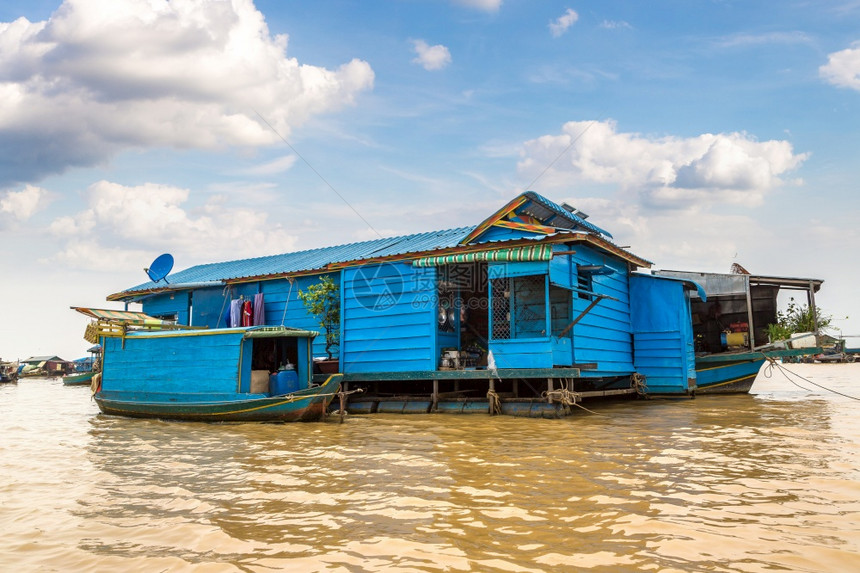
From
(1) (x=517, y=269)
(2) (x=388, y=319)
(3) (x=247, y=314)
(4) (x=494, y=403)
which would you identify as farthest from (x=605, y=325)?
(3) (x=247, y=314)

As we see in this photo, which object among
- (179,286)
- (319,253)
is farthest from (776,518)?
(179,286)

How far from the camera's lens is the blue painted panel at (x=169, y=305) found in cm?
2053

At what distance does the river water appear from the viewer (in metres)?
4.36

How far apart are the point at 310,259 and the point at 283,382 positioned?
656 cm

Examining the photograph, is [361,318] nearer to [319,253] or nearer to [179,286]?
[319,253]

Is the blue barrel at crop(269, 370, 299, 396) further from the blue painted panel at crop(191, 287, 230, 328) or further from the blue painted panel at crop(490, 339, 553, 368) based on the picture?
the blue painted panel at crop(191, 287, 230, 328)

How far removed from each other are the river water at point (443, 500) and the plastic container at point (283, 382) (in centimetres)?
235

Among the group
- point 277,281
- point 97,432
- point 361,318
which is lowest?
point 97,432

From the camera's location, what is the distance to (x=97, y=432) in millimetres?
12180

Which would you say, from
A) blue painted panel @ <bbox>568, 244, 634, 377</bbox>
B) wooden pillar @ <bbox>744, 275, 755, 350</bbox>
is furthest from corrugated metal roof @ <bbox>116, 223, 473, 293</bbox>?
wooden pillar @ <bbox>744, 275, 755, 350</bbox>

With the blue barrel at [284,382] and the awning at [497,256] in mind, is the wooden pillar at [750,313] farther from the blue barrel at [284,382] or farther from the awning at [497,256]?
the blue barrel at [284,382]

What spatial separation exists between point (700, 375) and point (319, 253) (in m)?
12.4

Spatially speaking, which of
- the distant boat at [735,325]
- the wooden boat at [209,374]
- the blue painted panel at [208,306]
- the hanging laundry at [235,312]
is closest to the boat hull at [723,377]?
the distant boat at [735,325]

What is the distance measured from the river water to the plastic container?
7.70ft
